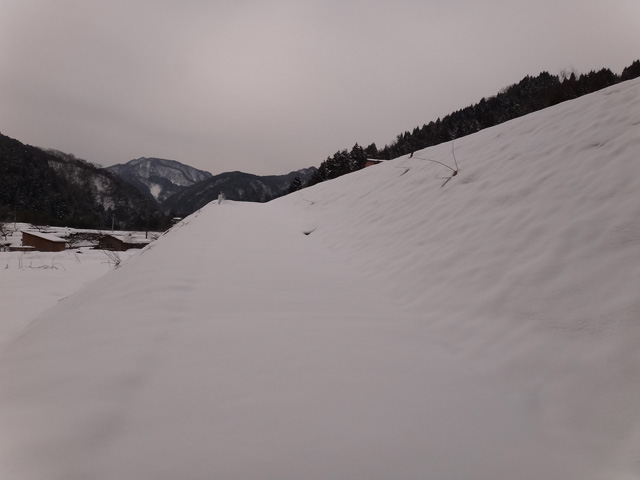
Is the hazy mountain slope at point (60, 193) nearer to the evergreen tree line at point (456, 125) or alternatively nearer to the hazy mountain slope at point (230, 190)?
the hazy mountain slope at point (230, 190)

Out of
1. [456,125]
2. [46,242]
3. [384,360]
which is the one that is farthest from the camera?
[456,125]

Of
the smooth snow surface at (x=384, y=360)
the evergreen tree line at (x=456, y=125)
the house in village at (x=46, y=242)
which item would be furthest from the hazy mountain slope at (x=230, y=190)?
the smooth snow surface at (x=384, y=360)

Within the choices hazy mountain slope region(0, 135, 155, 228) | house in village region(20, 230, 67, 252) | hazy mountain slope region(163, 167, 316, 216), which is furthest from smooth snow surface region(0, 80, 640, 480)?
hazy mountain slope region(163, 167, 316, 216)

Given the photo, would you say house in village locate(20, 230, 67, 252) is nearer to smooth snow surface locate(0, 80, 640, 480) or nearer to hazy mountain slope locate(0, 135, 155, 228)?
hazy mountain slope locate(0, 135, 155, 228)

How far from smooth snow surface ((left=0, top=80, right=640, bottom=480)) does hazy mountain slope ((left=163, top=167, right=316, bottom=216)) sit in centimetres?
13297

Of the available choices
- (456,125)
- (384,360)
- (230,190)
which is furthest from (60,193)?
(384,360)

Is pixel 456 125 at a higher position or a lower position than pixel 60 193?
lower

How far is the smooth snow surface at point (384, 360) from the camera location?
1.02 metres

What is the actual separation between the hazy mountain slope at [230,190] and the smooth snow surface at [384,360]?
13297 cm

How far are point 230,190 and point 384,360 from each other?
5917 inches

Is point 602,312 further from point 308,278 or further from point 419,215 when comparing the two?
point 419,215

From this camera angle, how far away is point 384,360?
1.61 meters

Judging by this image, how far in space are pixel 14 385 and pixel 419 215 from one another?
3.84m

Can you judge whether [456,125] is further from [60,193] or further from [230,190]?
[230,190]
